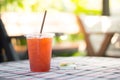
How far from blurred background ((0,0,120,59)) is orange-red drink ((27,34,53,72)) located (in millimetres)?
2304

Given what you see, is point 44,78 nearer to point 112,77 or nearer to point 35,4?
point 112,77

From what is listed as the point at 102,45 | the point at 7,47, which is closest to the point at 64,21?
the point at 102,45

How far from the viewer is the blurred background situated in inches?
168

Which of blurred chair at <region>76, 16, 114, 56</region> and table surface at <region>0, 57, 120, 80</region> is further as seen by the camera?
blurred chair at <region>76, 16, 114, 56</region>

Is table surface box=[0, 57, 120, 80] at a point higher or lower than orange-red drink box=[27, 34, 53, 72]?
lower

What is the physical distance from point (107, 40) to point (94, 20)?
Answer: 538mm

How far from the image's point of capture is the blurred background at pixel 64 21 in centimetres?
428

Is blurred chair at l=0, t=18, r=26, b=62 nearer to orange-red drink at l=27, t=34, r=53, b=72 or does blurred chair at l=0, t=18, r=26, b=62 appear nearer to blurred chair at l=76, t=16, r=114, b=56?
blurred chair at l=76, t=16, r=114, b=56

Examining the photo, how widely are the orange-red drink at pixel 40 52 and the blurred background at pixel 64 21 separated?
2304 millimetres

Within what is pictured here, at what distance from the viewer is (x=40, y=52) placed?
166cm

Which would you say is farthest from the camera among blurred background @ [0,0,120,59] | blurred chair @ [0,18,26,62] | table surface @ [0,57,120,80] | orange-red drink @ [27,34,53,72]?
blurred background @ [0,0,120,59]

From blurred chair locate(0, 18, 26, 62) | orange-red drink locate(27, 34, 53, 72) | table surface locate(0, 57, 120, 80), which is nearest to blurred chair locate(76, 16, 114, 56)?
blurred chair locate(0, 18, 26, 62)

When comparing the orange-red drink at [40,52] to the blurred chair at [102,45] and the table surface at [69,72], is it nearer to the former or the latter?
the table surface at [69,72]

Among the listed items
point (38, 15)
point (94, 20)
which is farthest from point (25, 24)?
point (94, 20)
